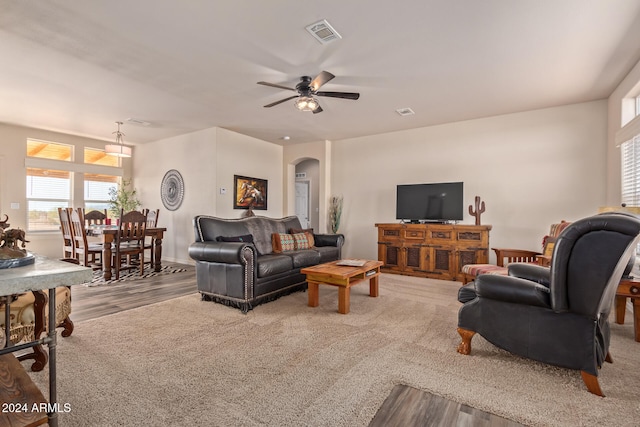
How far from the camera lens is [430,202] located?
5.21 meters

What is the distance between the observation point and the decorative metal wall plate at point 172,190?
629 centimetres

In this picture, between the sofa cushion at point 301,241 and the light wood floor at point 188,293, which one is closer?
the light wood floor at point 188,293

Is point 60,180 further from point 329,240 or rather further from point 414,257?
point 414,257

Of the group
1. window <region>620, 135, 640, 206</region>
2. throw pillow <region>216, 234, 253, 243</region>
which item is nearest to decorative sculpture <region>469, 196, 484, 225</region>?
window <region>620, 135, 640, 206</region>

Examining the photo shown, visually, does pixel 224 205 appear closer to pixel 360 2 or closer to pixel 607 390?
pixel 360 2

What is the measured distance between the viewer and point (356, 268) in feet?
11.1

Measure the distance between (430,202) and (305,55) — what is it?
329 centimetres

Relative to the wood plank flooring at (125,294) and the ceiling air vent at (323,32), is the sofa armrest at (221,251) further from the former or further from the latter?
the ceiling air vent at (323,32)

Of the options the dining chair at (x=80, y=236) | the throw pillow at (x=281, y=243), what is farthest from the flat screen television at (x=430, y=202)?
the dining chair at (x=80, y=236)

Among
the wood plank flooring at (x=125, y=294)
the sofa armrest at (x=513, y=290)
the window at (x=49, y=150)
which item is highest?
the window at (x=49, y=150)

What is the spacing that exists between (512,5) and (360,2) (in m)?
1.17

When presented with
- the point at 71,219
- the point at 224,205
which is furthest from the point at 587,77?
the point at 71,219

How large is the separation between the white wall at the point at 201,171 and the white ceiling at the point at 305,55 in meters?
1.07

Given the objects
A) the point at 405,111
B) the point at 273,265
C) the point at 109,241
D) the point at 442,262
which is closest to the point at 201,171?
the point at 109,241
